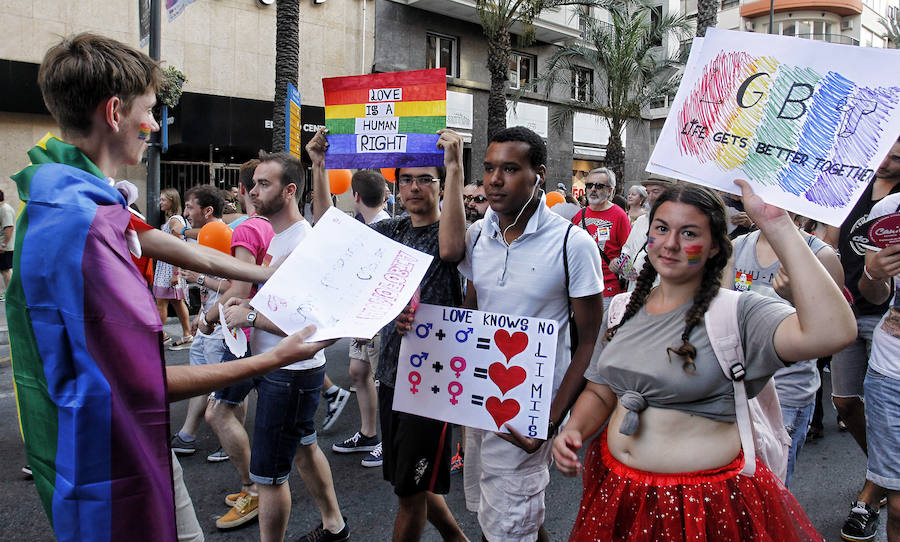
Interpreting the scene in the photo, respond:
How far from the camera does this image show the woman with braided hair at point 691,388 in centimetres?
186

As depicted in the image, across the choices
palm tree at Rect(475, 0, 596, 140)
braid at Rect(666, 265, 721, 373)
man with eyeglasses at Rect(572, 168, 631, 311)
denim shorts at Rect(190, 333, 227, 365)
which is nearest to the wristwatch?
braid at Rect(666, 265, 721, 373)

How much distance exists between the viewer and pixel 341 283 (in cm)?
226

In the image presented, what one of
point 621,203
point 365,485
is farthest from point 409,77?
point 621,203

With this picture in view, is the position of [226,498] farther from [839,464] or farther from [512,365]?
[839,464]

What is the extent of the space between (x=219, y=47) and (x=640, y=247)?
47.6ft

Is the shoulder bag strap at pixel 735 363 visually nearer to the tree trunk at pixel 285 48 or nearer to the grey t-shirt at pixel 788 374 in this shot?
the grey t-shirt at pixel 788 374

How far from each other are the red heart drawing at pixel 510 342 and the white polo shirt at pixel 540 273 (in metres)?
0.15

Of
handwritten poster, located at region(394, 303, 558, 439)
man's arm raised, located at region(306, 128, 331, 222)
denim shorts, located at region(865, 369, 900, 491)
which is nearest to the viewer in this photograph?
handwritten poster, located at region(394, 303, 558, 439)

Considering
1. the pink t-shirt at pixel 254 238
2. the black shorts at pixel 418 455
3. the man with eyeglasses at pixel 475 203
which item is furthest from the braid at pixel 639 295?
the man with eyeglasses at pixel 475 203

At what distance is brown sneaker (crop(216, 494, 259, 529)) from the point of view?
373 cm

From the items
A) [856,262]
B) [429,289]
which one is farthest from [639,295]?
[856,262]

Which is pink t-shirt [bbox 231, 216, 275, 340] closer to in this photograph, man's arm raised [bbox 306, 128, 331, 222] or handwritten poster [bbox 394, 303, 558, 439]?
man's arm raised [bbox 306, 128, 331, 222]

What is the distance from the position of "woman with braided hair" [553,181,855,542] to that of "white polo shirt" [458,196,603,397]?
1.26ft

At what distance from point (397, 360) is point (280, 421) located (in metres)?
0.68
